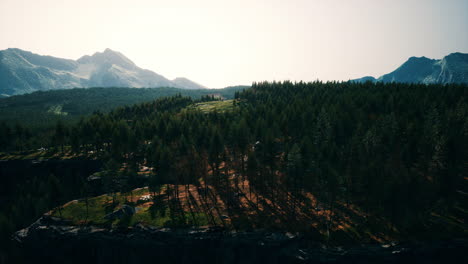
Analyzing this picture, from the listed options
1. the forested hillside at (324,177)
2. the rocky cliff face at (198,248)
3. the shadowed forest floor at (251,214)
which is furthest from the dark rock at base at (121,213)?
the rocky cliff face at (198,248)

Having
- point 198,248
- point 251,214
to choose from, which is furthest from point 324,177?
point 198,248

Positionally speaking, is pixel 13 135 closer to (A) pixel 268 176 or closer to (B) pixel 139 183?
(B) pixel 139 183

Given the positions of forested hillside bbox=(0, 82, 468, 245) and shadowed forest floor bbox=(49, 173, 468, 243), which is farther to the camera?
forested hillside bbox=(0, 82, 468, 245)

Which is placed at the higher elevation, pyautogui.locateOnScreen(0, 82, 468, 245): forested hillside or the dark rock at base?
pyautogui.locateOnScreen(0, 82, 468, 245): forested hillside

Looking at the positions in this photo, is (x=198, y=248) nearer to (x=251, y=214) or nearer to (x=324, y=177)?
(x=251, y=214)

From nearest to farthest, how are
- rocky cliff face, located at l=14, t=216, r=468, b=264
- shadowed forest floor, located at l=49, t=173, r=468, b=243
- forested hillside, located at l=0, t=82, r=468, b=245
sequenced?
rocky cliff face, located at l=14, t=216, r=468, b=264, shadowed forest floor, located at l=49, t=173, r=468, b=243, forested hillside, located at l=0, t=82, r=468, b=245

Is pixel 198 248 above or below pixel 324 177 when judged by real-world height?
below

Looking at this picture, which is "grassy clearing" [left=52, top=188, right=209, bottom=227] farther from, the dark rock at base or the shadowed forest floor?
the dark rock at base

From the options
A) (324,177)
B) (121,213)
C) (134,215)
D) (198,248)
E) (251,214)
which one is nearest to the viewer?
(198,248)

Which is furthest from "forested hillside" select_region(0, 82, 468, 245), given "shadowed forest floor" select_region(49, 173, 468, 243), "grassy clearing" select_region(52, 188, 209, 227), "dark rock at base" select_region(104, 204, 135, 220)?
"dark rock at base" select_region(104, 204, 135, 220)

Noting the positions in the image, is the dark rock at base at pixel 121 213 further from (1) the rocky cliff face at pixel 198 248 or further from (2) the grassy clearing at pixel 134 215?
(1) the rocky cliff face at pixel 198 248
